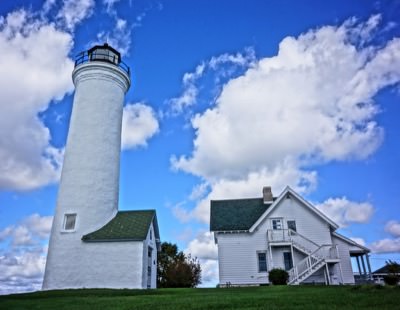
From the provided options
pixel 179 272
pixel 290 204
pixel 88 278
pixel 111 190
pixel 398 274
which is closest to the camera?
pixel 398 274

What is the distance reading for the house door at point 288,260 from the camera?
24188mm

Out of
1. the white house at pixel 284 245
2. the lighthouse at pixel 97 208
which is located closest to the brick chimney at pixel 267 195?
the white house at pixel 284 245

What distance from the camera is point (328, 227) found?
Answer: 2498 centimetres

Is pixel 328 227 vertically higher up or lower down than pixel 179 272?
higher up

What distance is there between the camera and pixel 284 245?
24.2 m

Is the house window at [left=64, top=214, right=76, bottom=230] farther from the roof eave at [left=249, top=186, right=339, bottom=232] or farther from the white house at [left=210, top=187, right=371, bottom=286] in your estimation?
the roof eave at [left=249, top=186, right=339, bottom=232]

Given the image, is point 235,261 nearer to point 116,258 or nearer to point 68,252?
point 116,258

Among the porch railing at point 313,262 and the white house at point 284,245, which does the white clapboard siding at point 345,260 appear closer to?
the white house at point 284,245

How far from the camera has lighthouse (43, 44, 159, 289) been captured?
2042 cm

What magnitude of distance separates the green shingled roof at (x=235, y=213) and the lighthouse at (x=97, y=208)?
16.9 ft

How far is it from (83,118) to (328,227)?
20841 mm

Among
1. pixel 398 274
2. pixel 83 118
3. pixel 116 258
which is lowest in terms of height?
pixel 398 274

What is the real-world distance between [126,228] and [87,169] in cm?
528

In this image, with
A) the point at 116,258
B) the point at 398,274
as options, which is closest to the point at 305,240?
the point at 398,274
